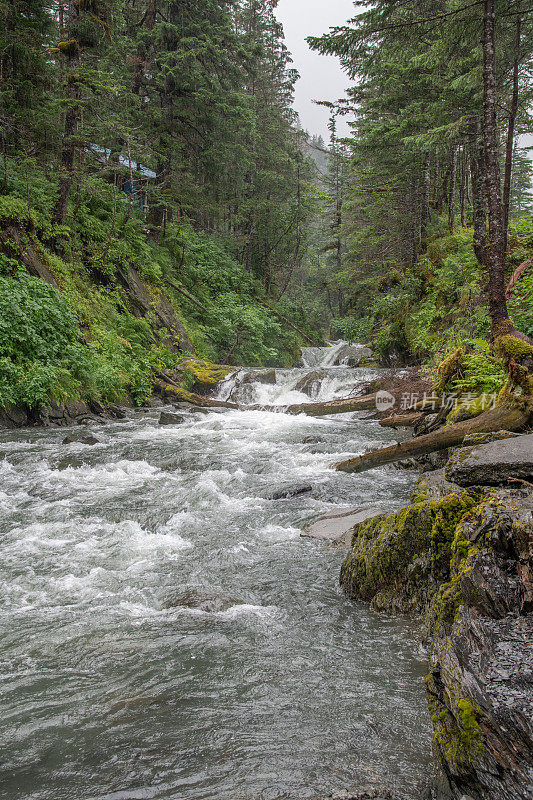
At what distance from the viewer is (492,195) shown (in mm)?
8383

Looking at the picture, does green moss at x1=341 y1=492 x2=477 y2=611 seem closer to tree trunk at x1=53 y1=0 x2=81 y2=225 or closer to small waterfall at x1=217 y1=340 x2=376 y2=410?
small waterfall at x1=217 y1=340 x2=376 y2=410

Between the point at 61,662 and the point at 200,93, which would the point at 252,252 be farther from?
the point at 61,662

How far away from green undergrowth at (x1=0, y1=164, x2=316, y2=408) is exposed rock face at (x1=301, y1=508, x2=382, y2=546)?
8.18 meters

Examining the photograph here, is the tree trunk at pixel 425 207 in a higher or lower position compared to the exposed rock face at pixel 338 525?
higher

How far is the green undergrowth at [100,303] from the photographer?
1203cm

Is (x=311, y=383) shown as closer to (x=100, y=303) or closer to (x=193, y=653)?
(x=100, y=303)

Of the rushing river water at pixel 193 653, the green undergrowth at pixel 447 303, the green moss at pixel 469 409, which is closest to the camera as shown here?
the rushing river water at pixel 193 653

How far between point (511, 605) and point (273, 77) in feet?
127

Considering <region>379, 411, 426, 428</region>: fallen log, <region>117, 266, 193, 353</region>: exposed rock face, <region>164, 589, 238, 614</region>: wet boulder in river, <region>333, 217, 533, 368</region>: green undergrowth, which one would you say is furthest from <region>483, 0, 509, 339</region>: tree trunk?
<region>117, 266, 193, 353</region>: exposed rock face

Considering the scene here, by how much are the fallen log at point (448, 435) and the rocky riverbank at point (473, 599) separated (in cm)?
194

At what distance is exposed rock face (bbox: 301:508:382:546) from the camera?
617 cm

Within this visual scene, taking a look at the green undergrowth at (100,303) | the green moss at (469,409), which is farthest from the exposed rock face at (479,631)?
the green undergrowth at (100,303)

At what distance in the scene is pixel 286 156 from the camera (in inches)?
1125

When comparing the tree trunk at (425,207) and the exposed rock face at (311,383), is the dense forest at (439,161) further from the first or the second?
the exposed rock face at (311,383)
